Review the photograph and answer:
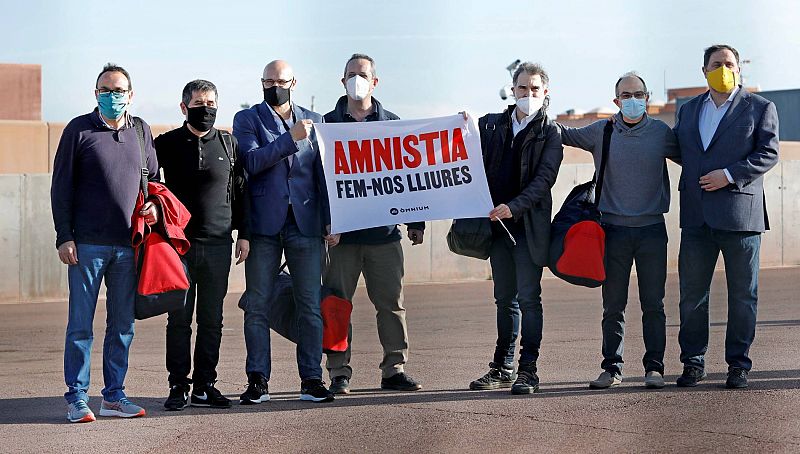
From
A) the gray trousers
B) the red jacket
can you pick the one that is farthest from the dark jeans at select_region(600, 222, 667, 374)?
the red jacket

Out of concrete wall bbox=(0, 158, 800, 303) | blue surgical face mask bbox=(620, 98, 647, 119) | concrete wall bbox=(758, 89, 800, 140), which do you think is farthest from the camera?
concrete wall bbox=(758, 89, 800, 140)

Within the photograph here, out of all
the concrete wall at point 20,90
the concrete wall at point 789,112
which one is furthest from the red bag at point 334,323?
the concrete wall at point 789,112

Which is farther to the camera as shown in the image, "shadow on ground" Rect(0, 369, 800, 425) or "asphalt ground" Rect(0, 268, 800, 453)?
"shadow on ground" Rect(0, 369, 800, 425)

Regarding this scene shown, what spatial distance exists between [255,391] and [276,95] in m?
1.88

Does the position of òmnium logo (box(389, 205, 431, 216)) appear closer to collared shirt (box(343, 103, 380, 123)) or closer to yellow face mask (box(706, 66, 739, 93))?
collared shirt (box(343, 103, 380, 123))

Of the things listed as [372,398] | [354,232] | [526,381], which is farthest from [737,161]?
[372,398]

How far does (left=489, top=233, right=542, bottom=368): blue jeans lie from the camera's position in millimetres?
8758

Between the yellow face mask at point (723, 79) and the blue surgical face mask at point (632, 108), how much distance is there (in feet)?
1.55

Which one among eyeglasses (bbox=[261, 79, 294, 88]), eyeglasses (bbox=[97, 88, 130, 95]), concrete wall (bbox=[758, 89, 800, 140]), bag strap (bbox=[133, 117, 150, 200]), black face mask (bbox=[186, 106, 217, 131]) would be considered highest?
concrete wall (bbox=[758, 89, 800, 140])

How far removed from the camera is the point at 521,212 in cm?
873

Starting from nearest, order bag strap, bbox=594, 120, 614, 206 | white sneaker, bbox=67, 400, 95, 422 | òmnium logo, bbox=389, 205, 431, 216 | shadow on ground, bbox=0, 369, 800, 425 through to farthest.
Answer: white sneaker, bbox=67, 400, 95, 422 < shadow on ground, bbox=0, 369, 800, 425 < bag strap, bbox=594, 120, 614, 206 < òmnium logo, bbox=389, 205, 431, 216

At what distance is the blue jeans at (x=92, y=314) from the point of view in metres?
7.80

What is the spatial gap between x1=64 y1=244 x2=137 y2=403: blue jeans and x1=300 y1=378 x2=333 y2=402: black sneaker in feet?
3.90

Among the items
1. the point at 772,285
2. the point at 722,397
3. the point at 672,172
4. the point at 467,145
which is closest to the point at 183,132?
the point at 467,145
